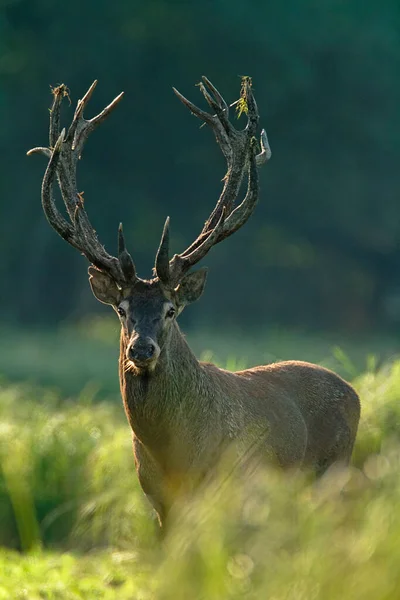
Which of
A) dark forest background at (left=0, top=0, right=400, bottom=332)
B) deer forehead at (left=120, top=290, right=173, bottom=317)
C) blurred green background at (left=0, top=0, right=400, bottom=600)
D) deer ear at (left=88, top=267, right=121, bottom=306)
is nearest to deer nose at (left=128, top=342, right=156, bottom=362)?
deer forehead at (left=120, top=290, right=173, bottom=317)

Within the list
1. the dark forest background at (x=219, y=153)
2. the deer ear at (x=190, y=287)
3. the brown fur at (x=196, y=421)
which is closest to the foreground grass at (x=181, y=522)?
the brown fur at (x=196, y=421)

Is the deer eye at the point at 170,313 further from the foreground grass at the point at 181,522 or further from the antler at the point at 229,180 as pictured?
the foreground grass at the point at 181,522

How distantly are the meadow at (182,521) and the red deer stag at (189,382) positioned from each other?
0.31 m

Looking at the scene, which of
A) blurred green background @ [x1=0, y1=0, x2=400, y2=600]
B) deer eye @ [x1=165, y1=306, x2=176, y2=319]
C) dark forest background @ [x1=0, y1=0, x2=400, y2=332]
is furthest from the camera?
dark forest background @ [x1=0, y1=0, x2=400, y2=332]

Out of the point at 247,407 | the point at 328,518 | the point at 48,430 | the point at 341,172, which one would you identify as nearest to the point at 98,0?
the point at 341,172

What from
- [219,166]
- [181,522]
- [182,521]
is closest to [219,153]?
[219,166]

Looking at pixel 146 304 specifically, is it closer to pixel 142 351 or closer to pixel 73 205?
pixel 142 351

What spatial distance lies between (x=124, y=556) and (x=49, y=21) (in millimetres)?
31701

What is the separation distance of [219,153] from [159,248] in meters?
26.8

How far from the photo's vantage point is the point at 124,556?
5551 millimetres

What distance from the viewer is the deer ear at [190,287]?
7.13m

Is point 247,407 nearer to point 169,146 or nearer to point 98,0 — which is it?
point 169,146

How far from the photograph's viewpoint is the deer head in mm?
6633

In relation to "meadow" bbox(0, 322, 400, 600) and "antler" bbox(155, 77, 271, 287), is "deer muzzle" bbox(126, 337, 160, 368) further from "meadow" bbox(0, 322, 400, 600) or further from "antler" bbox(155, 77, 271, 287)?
"meadow" bbox(0, 322, 400, 600)
